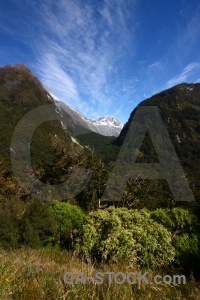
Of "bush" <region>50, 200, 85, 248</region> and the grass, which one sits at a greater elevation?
the grass

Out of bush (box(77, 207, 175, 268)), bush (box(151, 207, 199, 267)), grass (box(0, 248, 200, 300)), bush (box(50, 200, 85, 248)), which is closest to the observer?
grass (box(0, 248, 200, 300))

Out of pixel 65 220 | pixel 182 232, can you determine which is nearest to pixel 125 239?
pixel 182 232

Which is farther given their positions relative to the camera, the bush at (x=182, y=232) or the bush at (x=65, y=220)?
the bush at (x=65, y=220)

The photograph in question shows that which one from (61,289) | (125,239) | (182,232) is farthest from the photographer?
(182,232)

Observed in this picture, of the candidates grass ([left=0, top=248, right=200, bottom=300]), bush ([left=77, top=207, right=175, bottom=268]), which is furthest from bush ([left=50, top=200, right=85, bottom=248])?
grass ([left=0, top=248, right=200, bottom=300])

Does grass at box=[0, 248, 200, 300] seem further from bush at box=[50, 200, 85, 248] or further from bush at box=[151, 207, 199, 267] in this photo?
bush at box=[50, 200, 85, 248]

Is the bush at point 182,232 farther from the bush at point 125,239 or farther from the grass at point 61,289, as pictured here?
the grass at point 61,289

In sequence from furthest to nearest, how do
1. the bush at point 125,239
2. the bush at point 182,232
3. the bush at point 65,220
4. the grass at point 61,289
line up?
1. the bush at point 65,220
2. the bush at point 182,232
3. the bush at point 125,239
4. the grass at point 61,289

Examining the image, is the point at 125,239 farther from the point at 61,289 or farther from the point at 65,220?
the point at 65,220

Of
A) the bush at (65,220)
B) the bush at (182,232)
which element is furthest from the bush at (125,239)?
the bush at (65,220)

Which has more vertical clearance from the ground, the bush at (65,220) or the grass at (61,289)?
the grass at (61,289)

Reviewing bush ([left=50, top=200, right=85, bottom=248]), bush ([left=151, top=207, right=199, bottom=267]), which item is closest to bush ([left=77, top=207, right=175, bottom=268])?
bush ([left=151, top=207, right=199, bottom=267])

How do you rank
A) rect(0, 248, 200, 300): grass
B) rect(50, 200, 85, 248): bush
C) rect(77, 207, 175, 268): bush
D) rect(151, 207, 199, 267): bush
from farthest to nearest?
rect(50, 200, 85, 248): bush, rect(151, 207, 199, 267): bush, rect(77, 207, 175, 268): bush, rect(0, 248, 200, 300): grass

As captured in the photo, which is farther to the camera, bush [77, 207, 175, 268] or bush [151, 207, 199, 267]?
bush [151, 207, 199, 267]
